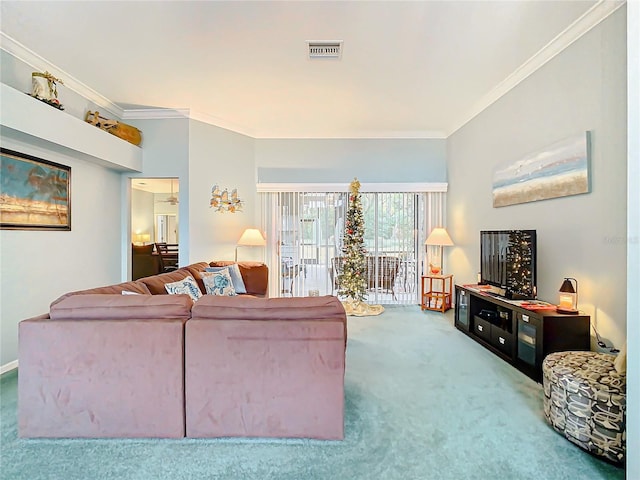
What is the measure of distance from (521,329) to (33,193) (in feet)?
15.5

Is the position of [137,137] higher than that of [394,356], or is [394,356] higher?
[137,137]

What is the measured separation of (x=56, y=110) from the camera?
298 centimetres

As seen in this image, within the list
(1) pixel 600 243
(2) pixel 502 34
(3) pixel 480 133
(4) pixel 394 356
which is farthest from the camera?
(3) pixel 480 133

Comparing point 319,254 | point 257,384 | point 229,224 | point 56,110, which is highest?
point 56,110

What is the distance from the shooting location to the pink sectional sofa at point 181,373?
5.89 ft

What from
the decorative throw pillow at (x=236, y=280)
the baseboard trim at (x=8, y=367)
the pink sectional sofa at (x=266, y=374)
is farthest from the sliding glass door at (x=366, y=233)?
the pink sectional sofa at (x=266, y=374)

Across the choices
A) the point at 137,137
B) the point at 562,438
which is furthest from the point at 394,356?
the point at 137,137

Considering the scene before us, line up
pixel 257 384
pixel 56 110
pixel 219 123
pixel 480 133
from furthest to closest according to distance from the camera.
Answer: pixel 219 123 < pixel 480 133 < pixel 56 110 < pixel 257 384

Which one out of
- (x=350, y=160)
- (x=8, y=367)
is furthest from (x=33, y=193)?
(x=350, y=160)

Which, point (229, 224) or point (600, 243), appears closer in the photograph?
point (600, 243)

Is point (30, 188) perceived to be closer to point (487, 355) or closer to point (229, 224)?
point (229, 224)

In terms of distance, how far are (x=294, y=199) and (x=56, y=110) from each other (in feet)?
11.0

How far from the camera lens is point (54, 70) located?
10.8 ft

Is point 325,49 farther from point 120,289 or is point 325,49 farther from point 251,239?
point 251,239
